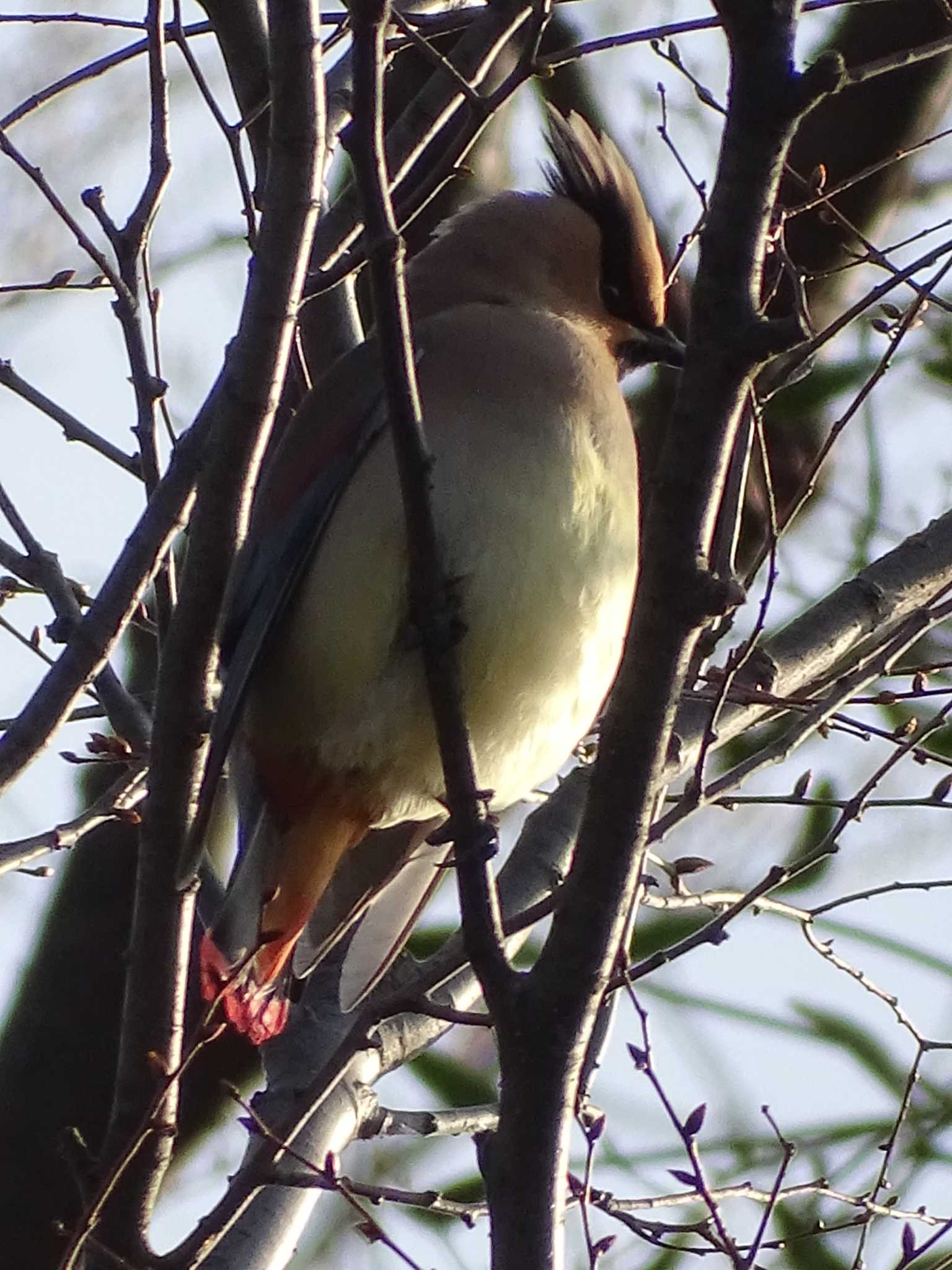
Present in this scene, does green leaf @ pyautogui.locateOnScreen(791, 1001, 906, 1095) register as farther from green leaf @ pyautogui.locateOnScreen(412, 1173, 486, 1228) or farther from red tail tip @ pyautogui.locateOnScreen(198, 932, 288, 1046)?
red tail tip @ pyautogui.locateOnScreen(198, 932, 288, 1046)

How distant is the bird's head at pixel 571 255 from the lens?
3.28 meters

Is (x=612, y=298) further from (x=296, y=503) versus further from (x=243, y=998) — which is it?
(x=243, y=998)

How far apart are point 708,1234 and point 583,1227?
0.18 metres

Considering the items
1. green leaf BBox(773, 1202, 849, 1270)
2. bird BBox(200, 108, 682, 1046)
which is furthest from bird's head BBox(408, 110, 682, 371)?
green leaf BBox(773, 1202, 849, 1270)

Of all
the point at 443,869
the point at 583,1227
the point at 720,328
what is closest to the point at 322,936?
the point at 443,869

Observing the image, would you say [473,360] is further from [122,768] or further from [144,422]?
[122,768]

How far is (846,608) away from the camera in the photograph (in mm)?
3336

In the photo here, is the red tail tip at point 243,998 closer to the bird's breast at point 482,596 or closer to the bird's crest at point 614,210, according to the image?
the bird's breast at point 482,596

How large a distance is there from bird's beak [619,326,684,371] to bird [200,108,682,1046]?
0.36m

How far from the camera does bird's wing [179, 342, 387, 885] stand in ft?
8.91

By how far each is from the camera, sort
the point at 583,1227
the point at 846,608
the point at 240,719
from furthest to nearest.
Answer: the point at 846,608 → the point at 240,719 → the point at 583,1227

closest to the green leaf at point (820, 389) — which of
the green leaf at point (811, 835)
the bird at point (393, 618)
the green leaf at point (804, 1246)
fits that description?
the green leaf at point (811, 835)

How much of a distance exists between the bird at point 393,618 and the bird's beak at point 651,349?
362mm

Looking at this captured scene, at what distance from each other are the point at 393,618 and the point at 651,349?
3.38ft
